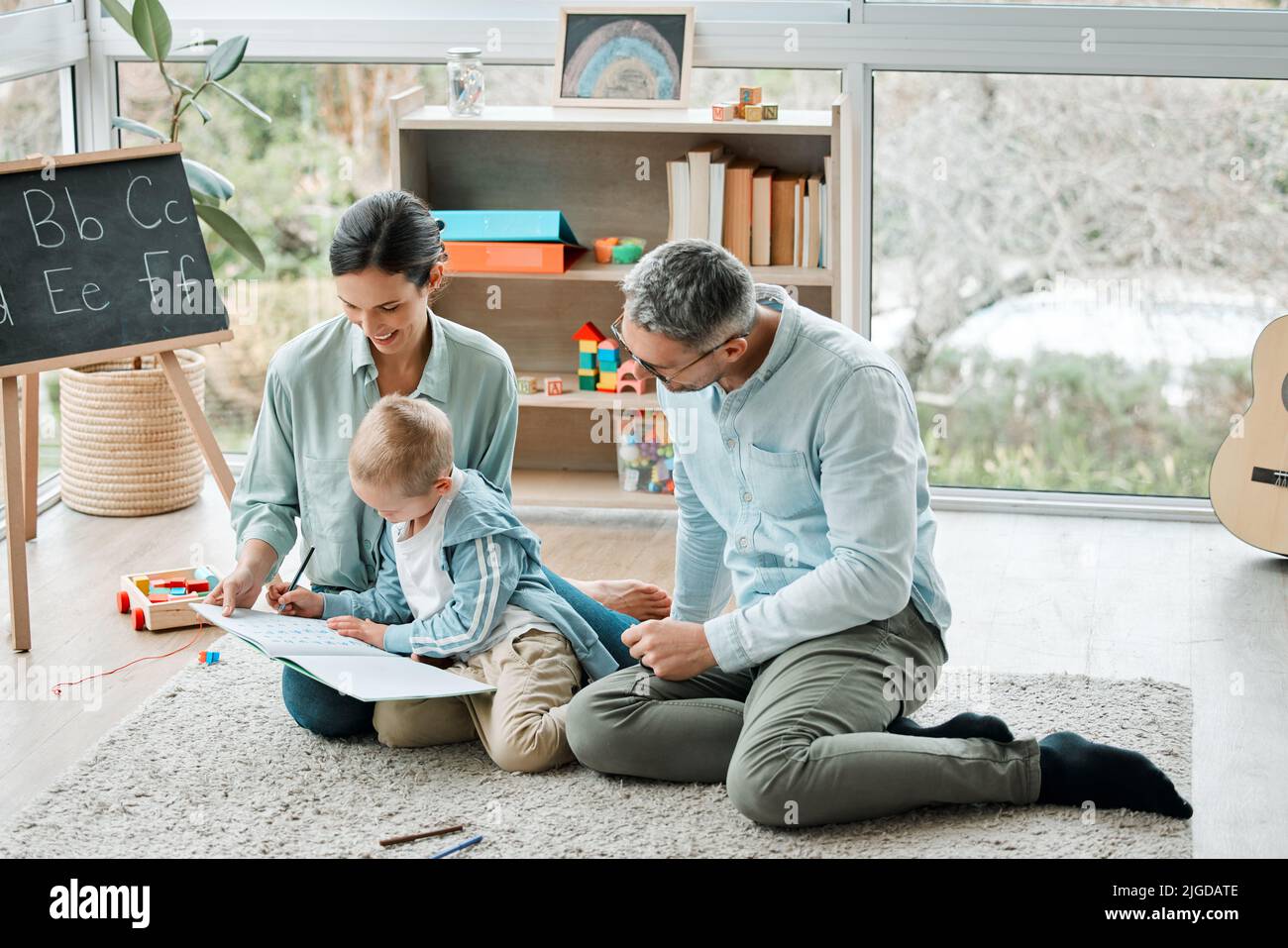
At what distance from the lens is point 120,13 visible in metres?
3.50

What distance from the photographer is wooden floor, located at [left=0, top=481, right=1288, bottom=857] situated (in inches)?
92.9

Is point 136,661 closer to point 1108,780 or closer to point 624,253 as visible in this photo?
point 624,253

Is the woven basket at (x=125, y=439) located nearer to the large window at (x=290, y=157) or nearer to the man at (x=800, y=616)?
the large window at (x=290, y=157)

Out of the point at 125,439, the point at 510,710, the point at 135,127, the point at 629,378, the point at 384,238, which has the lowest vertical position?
the point at 510,710

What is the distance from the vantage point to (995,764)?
206cm

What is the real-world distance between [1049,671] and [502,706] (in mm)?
1034

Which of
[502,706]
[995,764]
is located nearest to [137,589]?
[502,706]

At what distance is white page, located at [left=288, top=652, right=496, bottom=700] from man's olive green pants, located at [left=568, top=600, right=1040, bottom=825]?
7.1 inches

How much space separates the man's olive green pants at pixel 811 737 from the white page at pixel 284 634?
35 cm

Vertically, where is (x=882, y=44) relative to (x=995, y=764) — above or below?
above

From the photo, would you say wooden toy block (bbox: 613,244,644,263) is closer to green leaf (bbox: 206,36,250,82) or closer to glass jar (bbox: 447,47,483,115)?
glass jar (bbox: 447,47,483,115)

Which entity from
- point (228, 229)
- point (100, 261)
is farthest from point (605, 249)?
point (100, 261)

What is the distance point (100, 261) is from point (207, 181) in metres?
0.47
